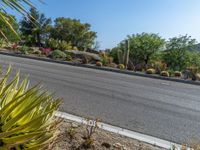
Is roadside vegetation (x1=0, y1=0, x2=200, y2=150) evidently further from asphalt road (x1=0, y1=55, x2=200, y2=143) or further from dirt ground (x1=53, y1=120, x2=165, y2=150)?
asphalt road (x1=0, y1=55, x2=200, y2=143)

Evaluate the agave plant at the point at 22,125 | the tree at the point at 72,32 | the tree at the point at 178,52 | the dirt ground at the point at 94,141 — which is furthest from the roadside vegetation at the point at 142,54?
the agave plant at the point at 22,125

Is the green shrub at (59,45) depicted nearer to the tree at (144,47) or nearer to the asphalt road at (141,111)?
the tree at (144,47)

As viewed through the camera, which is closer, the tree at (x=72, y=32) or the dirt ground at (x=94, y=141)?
the dirt ground at (x=94, y=141)

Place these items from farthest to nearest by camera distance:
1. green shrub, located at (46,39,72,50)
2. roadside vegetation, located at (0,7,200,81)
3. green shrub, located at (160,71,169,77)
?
green shrub, located at (46,39,72,50), roadside vegetation, located at (0,7,200,81), green shrub, located at (160,71,169,77)

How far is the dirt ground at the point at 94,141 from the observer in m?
4.11

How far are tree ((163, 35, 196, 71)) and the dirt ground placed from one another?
2164 centimetres

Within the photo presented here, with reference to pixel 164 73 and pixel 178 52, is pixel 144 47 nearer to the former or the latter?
pixel 178 52

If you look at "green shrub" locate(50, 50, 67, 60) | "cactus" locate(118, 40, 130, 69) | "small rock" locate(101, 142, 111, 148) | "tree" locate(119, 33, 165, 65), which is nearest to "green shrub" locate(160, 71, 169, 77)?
"cactus" locate(118, 40, 130, 69)

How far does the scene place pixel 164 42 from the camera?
2794 centimetres

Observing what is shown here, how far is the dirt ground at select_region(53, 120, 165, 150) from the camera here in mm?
4105

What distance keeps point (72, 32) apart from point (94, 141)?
121 ft

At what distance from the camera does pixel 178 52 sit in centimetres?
2672

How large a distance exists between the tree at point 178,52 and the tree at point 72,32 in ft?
49.5

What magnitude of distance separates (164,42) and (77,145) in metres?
24.9
